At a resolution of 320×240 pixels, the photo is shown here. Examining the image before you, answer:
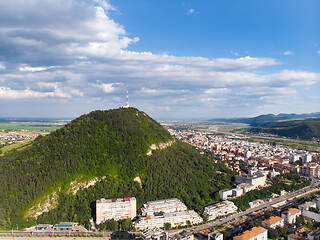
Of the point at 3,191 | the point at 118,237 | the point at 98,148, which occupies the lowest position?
the point at 118,237

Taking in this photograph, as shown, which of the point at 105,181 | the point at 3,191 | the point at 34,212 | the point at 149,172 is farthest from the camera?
the point at 149,172

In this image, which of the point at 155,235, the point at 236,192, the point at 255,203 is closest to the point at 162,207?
the point at 155,235

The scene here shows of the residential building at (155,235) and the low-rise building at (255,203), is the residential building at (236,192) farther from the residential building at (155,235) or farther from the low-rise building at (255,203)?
the residential building at (155,235)

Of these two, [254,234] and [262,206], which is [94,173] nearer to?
[254,234]

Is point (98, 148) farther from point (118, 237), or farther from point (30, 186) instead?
point (118, 237)

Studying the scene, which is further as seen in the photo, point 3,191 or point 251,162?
point 251,162

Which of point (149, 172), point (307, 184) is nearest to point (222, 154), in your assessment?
point (307, 184)
